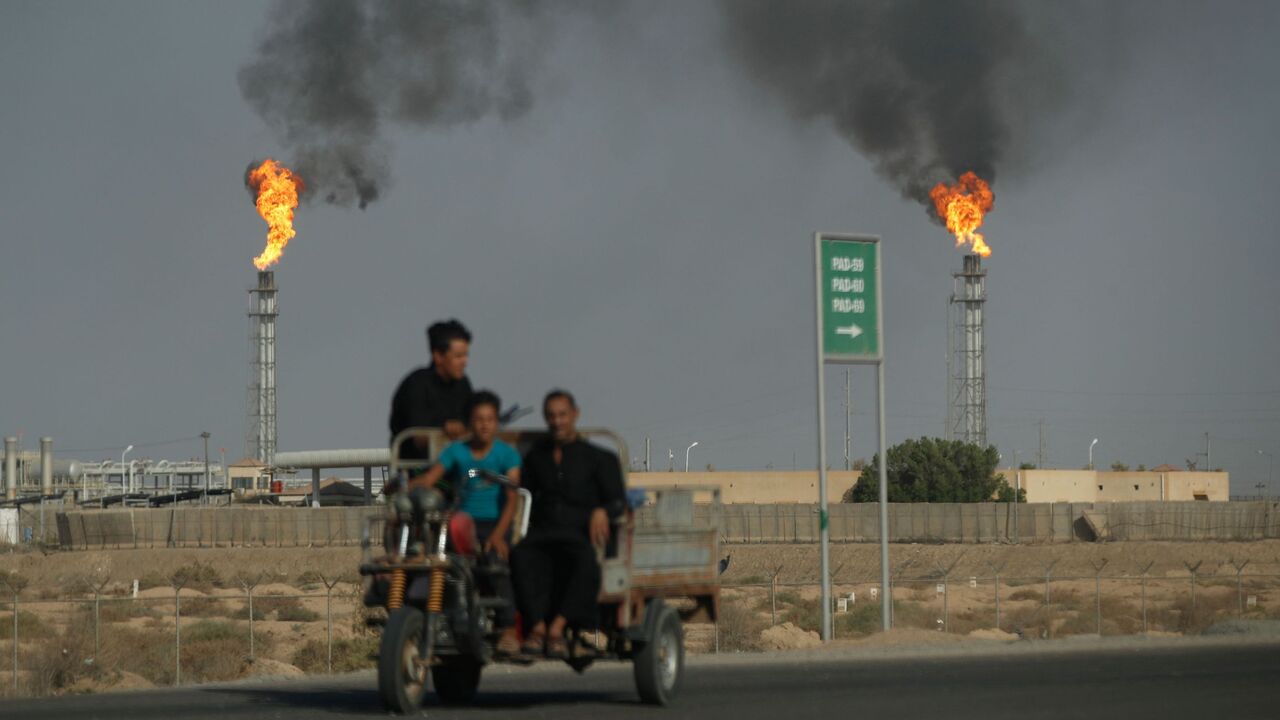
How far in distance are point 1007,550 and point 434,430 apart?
73.8 meters

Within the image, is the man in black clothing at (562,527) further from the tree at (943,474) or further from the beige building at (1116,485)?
the beige building at (1116,485)

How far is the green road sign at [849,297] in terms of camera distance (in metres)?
27.5

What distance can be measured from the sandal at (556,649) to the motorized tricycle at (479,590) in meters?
0.07

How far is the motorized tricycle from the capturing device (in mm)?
12469

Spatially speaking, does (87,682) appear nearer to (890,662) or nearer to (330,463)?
(890,662)

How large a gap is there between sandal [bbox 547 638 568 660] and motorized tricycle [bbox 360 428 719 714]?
0.07 metres

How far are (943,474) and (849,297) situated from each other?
84.7 meters

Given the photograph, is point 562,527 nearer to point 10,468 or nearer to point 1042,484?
point 1042,484

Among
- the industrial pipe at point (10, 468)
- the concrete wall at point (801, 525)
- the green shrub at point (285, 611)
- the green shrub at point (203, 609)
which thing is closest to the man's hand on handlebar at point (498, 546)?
the green shrub at point (285, 611)

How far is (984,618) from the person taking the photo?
1975 inches

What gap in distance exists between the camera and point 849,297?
27.8 meters

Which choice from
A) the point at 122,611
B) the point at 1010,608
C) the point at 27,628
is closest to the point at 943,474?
the point at 1010,608

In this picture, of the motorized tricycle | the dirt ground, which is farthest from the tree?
the motorized tricycle

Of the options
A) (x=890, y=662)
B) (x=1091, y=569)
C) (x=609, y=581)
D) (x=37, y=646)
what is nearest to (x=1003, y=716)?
(x=609, y=581)
